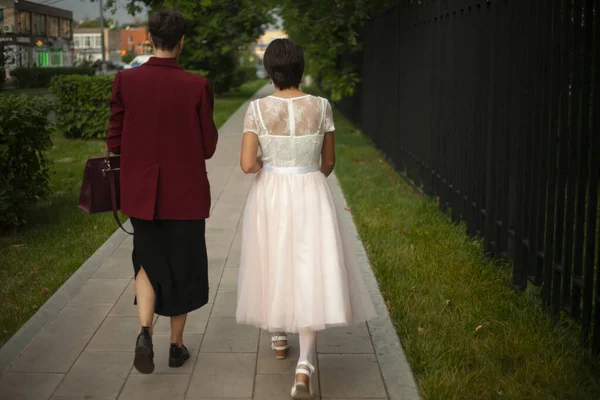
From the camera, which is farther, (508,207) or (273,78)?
(508,207)

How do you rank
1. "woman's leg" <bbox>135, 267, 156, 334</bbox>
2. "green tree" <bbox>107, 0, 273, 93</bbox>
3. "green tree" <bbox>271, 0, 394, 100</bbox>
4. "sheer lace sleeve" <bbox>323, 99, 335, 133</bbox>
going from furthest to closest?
"green tree" <bbox>107, 0, 273, 93</bbox>, "green tree" <bbox>271, 0, 394, 100</bbox>, "woman's leg" <bbox>135, 267, 156, 334</bbox>, "sheer lace sleeve" <bbox>323, 99, 335, 133</bbox>

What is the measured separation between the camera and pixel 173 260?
14.1 ft

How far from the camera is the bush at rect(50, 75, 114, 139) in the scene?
52.3ft

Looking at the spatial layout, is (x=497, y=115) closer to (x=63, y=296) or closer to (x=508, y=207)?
(x=508, y=207)

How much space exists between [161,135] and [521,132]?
8.89 ft

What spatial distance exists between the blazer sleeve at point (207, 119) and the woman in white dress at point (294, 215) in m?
0.17

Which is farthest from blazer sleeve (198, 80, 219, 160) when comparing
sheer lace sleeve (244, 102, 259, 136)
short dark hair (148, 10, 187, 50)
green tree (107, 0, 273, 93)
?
green tree (107, 0, 273, 93)

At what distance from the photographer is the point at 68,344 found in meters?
4.84

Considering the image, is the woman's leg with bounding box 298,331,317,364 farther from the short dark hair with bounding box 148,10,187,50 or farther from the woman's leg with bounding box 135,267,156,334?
the short dark hair with bounding box 148,10,187,50

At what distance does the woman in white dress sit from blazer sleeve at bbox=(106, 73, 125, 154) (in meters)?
0.61

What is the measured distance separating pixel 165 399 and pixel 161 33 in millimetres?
1750

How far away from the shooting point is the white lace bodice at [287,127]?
4074 millimetres

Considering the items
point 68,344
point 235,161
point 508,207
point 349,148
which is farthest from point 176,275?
point 349,148

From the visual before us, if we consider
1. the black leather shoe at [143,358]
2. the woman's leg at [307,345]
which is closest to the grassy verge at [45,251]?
the black leather shoe at [143,358]
